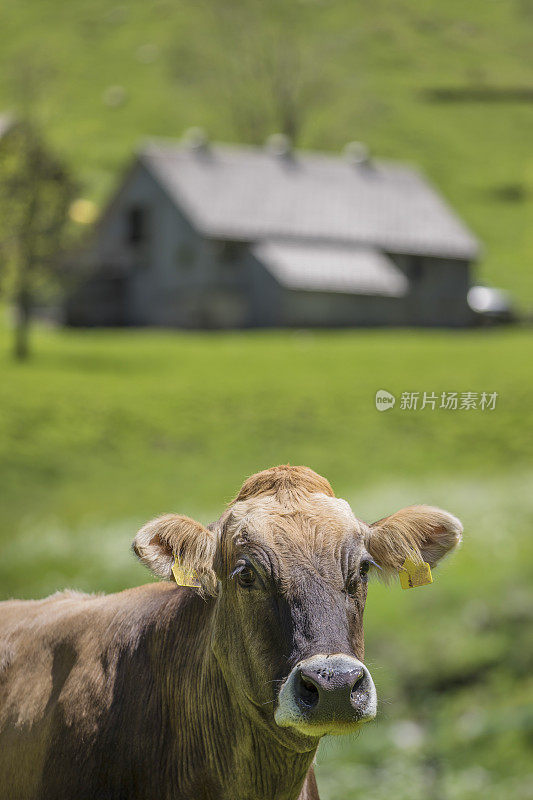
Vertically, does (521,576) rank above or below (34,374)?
below

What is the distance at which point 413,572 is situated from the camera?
12.2ft

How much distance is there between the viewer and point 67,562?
16984 millimetres

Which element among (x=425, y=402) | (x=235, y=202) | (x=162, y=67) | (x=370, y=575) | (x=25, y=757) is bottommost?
(x=25, y=757)

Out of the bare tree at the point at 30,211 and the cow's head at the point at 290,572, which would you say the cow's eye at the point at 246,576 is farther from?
the bare tree at the point at 30,211

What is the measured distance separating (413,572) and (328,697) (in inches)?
28.3

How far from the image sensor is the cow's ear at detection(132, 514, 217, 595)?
362 cm

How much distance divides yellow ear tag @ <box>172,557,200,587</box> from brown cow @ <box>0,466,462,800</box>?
26mm

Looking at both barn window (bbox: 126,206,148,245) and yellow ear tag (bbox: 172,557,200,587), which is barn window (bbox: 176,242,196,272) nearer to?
barn window (bbox: 126,206,148,245)

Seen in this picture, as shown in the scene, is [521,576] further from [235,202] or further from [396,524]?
[235,202]

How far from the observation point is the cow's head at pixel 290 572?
3.28 meters

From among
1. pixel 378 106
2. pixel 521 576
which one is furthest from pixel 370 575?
pixel 378 106

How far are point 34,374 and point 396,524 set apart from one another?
108 ft

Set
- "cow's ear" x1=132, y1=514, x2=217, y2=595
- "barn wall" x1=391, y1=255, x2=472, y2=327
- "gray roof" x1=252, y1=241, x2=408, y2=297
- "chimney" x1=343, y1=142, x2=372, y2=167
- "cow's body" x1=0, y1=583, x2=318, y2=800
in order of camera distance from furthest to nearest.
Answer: "chimney" x1=343, y1=142, x2=372, y2=167
"barn wall" x1=391, y1=255, x2=472, y2=327
"gray roof" x1=252, y1=241, x2=408, y2=297
"cow's body" x1=0, y1=583, x2=318, y2=800
"cow's ear" x1=132, y1=514, x2=217, y2=595

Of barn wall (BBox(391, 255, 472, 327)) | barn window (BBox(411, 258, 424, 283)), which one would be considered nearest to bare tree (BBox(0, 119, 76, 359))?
barn wall (BBox(391, 255, 472, 327))
